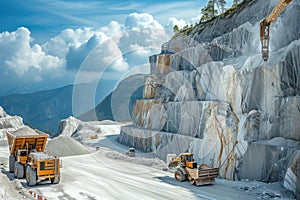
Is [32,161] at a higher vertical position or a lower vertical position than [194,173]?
higher

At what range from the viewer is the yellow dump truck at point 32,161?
1756cm

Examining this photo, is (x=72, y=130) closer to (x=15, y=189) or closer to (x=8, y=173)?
(x=8, y=173)

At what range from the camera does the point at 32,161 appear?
59.5 ft

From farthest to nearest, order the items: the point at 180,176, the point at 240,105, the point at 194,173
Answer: the point at 240,105, the point at 180,176, the point at 194,173

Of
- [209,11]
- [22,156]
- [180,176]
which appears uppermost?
[209,11]

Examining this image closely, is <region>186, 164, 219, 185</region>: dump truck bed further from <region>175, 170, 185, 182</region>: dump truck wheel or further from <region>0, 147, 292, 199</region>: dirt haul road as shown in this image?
<region>175, 170, 185, 182</region>: dump truck wheel

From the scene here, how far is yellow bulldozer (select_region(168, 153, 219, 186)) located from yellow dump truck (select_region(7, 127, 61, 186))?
Answer: 7.54 meters

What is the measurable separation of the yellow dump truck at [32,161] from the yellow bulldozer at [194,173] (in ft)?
24.7

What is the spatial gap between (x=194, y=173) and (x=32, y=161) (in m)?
9.46

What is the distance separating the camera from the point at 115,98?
3492 inches

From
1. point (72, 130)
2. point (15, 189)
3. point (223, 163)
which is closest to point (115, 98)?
point (72, 130)

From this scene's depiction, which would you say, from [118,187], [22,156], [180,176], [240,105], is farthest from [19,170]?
[240,105]

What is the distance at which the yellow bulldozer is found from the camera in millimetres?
18594

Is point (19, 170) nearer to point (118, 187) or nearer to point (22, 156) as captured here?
point (22, 156)
